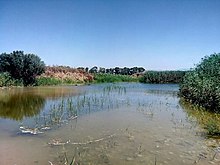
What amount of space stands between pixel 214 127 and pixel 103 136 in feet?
11.2

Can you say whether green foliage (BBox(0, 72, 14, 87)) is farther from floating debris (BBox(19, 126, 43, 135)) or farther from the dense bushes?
floating debris (BBox(19, 126, 43, 135))

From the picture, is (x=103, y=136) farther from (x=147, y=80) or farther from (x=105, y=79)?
(x=147, y=80)

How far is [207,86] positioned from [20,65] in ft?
68.7

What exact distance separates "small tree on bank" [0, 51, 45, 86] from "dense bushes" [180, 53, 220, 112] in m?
17.5

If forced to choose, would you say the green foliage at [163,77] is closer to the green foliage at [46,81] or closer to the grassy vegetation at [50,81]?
the grassy vegetation at [50,81]

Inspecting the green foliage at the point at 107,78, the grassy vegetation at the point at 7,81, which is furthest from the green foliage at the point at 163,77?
the grassy vegetation at the point at 7,81

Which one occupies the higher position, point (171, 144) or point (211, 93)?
point (211, 93)

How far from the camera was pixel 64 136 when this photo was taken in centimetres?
802

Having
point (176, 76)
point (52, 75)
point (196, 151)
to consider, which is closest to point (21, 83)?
point (52, 75)

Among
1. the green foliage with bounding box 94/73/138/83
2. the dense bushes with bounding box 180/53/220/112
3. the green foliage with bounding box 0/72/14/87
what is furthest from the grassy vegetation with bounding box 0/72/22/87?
the green foliage with bounding box 94/73/138/83

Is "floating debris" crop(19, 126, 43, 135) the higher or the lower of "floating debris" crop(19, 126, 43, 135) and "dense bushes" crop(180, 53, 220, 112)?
the lower

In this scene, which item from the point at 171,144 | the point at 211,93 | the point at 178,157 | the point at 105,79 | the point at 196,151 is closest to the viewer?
the point at 178,157

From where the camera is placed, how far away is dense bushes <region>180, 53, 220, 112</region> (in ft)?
44.4

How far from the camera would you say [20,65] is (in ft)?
96.4
